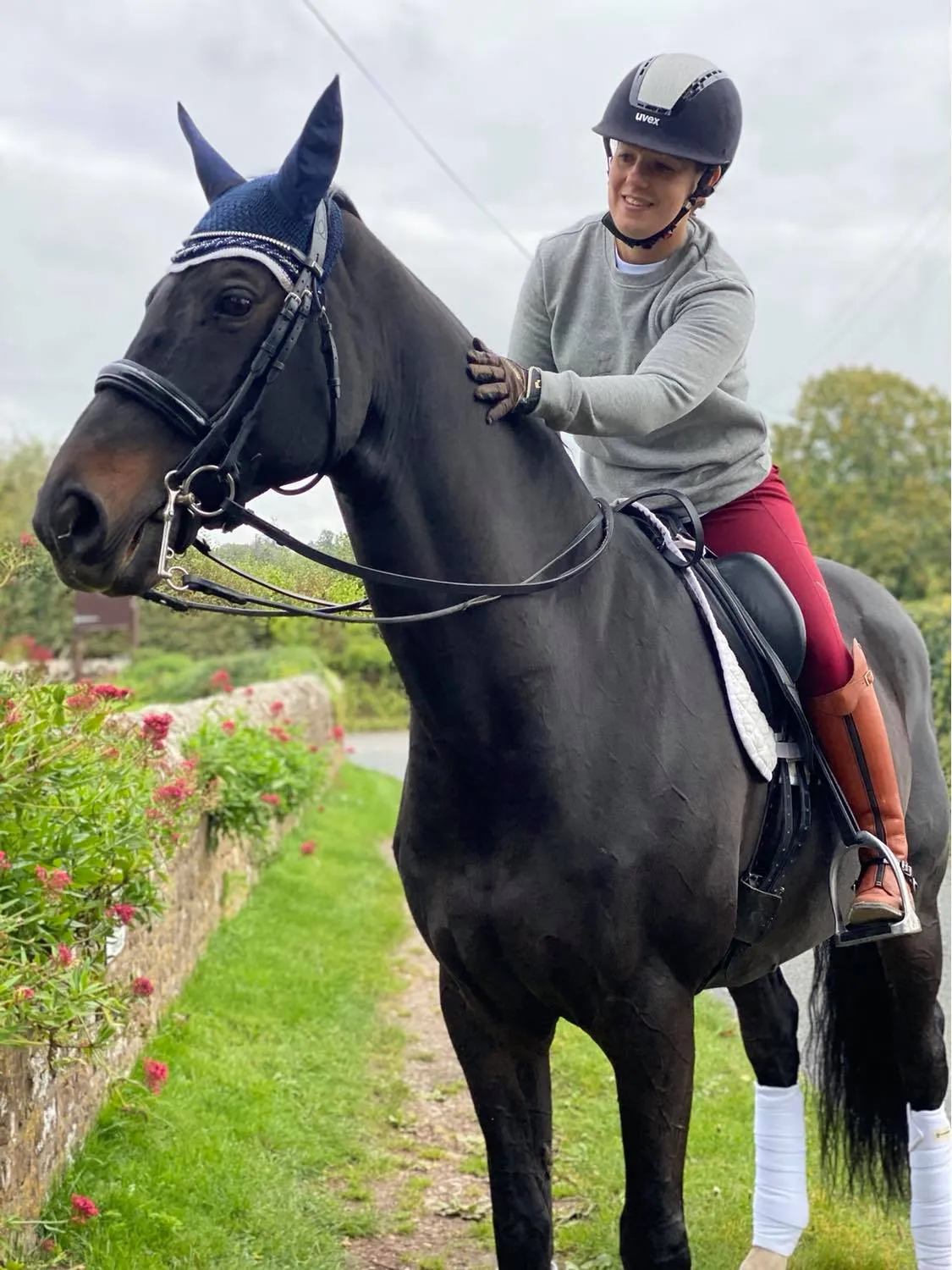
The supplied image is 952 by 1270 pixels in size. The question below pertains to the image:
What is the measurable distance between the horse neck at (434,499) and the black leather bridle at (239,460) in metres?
0.05

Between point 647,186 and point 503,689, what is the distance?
1.31m

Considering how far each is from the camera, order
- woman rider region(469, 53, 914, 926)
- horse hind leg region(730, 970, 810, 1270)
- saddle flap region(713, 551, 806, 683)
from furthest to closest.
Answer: horse hind leg region(730, 970, 810, 1270)
saddle flap region(713, 551, 806, 683)
woman rider region(469, 53, 914, 926)

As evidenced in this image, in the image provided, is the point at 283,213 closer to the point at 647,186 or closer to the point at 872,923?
the point at 647,186

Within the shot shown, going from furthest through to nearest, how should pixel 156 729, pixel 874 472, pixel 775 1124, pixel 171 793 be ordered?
pixel 874 472, pixel 171 793, pixel 156 729, pixel 775 1124

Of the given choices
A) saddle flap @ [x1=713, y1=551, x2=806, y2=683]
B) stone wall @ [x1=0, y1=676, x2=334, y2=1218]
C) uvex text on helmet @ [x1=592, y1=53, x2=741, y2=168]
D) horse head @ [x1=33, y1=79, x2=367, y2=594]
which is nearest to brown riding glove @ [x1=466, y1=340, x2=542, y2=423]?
horse head @ [x1=33, y1=79, x2=367, y2=594]

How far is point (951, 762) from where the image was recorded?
11.1m

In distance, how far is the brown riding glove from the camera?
Result: 101 inches

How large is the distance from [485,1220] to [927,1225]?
1550 millimetres

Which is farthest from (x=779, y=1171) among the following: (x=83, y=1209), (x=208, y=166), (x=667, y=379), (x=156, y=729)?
(x=208, y=166)

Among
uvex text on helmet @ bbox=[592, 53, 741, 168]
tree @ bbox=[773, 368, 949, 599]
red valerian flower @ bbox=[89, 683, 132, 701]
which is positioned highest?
tree @ bbox=[773, 368, 949, 599]

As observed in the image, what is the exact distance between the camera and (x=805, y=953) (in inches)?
267

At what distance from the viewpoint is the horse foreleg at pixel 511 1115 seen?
297 cm

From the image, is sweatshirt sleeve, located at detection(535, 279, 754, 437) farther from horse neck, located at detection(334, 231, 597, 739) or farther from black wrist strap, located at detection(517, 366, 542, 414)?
horse neck, located at detection(334, 231, 597, 739)

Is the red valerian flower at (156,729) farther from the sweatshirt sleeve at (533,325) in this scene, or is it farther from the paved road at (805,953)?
the paved road at (805,953)
